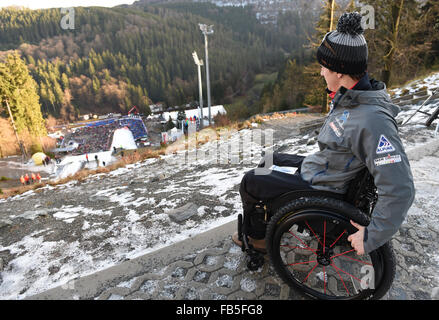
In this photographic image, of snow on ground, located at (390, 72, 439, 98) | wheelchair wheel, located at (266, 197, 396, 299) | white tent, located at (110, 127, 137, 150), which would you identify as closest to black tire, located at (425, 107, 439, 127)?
wheelchair wheel, located at (266, 197, 396, 299)

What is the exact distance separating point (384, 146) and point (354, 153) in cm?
17

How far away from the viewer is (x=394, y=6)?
Answer: 39.6ft

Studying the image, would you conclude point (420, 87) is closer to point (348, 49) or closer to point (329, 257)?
point (348, 49)

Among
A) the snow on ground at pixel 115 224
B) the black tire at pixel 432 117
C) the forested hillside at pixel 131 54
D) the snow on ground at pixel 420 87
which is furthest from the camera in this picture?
the forested hillside at pixel 131 54

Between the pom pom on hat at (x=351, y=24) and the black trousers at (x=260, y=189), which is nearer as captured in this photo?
the pom pom on hat at (x=351, y=24)

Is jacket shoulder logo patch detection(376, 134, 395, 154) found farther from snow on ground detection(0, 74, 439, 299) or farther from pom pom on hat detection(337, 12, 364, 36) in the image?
snow on ground detection(0, 74, 439, 299)

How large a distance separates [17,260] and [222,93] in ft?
291

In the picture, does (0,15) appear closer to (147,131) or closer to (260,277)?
(147,131)

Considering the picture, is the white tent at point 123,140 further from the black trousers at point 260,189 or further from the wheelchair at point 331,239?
the wheelchair at point 331,239

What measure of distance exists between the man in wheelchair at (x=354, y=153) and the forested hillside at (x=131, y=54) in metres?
87.3

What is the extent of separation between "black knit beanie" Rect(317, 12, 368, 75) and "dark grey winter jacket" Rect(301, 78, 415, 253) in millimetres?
137

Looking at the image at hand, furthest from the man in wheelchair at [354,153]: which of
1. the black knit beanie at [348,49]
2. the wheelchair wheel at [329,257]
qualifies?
the wheelchair wheel at [329,257]

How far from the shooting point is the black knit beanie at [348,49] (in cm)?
140

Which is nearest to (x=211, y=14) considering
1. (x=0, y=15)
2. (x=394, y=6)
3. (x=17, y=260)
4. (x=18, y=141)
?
(x=0, y=15)
